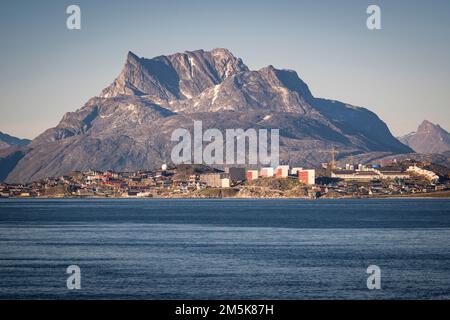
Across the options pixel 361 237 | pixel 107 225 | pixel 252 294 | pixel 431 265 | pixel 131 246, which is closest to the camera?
pixel 252 294

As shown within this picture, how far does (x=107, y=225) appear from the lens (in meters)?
161

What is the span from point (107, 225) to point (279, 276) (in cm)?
9148

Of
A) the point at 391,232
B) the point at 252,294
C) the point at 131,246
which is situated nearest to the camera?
the point at 252,294

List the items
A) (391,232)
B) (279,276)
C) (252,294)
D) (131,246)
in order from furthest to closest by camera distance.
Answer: (391,232) < (131,246) < (279,276) < (252,294)

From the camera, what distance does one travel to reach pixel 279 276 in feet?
243

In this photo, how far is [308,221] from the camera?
17112 centimetres

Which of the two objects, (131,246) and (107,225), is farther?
(107,225)
